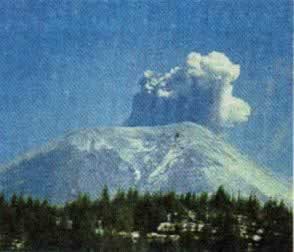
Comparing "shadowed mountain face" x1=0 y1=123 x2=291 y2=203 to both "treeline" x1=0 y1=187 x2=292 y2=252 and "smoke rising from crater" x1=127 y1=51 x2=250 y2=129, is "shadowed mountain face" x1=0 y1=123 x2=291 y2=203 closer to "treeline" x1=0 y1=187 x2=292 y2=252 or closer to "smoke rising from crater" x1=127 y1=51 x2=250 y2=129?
"smoke rising from crater" x1=127 y1=51 x2=250 y2=129

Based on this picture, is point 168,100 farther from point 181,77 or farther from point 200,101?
point 181,77

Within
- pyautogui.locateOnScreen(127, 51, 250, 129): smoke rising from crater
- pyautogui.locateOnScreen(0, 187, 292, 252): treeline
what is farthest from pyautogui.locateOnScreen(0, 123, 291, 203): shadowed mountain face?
pyautogui.locateOnScreen(0, 187, 292, 252): treeline

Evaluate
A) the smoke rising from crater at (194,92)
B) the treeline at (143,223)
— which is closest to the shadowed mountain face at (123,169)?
the smoke rising from crater at (194,92)

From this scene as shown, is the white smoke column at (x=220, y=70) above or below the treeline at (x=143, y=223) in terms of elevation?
above

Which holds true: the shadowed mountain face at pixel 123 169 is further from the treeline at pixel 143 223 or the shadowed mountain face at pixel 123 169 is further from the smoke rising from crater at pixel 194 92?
the treeline at pixel 143 223

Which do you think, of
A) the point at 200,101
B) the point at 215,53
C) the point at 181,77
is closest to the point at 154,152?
the point at 200,101

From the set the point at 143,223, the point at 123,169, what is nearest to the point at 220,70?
the point at 143,223
